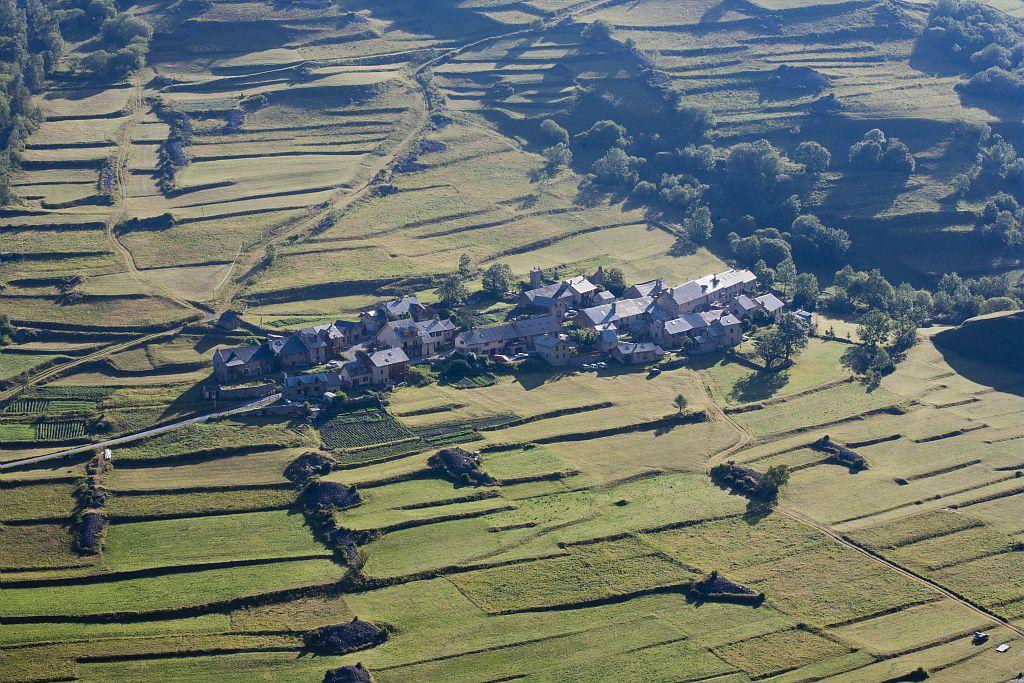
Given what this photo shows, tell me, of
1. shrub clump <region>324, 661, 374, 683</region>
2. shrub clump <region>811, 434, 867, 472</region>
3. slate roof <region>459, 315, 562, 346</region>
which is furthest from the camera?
slate roof <region>459, 315, 562, 346</region>

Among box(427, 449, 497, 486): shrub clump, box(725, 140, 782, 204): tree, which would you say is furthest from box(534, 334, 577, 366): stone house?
box(725, 140, 782, 204): tree

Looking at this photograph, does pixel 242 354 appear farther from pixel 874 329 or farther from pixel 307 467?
pixel 874 329

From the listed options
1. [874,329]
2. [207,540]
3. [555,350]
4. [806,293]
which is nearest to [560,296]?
[555,350]

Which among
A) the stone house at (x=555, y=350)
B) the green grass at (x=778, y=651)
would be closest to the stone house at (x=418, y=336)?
the stone house at (x=555, y=350)

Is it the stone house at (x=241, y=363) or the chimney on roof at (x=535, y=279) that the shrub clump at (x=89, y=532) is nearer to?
the stone house at (x=241, y=363)

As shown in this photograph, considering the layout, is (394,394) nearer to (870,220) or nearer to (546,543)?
(546,543)

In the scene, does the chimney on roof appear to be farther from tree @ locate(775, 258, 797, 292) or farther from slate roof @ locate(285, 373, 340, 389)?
slate roof @ locate(285, 373, 340, 389)

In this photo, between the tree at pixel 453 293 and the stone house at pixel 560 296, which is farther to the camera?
the stone house at pixel 560 296

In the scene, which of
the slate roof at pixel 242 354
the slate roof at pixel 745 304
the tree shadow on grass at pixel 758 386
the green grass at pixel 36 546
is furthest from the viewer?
the slate roof at pixel 745 304
